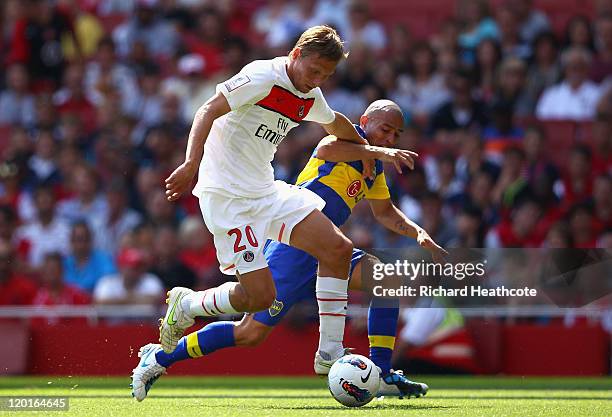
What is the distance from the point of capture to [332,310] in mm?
8062

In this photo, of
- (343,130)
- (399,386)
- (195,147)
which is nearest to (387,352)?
(399,386)

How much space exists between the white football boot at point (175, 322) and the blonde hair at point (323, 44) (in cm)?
180

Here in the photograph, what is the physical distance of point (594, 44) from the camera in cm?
1480

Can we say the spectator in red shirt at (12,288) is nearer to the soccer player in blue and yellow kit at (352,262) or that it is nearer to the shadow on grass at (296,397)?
the shadow on grass at (296,397)

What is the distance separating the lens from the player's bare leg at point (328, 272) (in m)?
7.84

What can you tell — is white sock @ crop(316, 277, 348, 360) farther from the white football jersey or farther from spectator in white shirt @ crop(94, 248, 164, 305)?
spectator in white shirt @ crop(94, 248, 164, 305)

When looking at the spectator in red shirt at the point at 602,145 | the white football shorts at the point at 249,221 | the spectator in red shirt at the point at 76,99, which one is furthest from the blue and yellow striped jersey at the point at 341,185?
the spectator in red shirt at the point at 76,99

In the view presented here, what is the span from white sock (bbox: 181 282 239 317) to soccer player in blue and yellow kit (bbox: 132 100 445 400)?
447mm

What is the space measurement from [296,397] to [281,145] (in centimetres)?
539

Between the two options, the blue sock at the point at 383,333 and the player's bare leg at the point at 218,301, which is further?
the blue sock at the point at 383,333

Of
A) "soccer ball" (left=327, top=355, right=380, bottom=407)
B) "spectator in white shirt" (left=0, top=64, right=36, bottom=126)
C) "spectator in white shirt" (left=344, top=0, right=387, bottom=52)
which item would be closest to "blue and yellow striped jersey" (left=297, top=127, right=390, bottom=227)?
"soccer ball" (left=327, top=355, right=380, bottom=407)

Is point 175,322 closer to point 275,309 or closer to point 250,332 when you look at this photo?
point 250,332

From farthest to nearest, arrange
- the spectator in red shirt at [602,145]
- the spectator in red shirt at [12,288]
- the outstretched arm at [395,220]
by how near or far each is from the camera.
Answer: the spectator in red shirt at [602,145]
the spectator in red shirt at [12,288]
the outstretched arm at [395,220]

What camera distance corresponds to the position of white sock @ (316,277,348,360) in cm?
803
